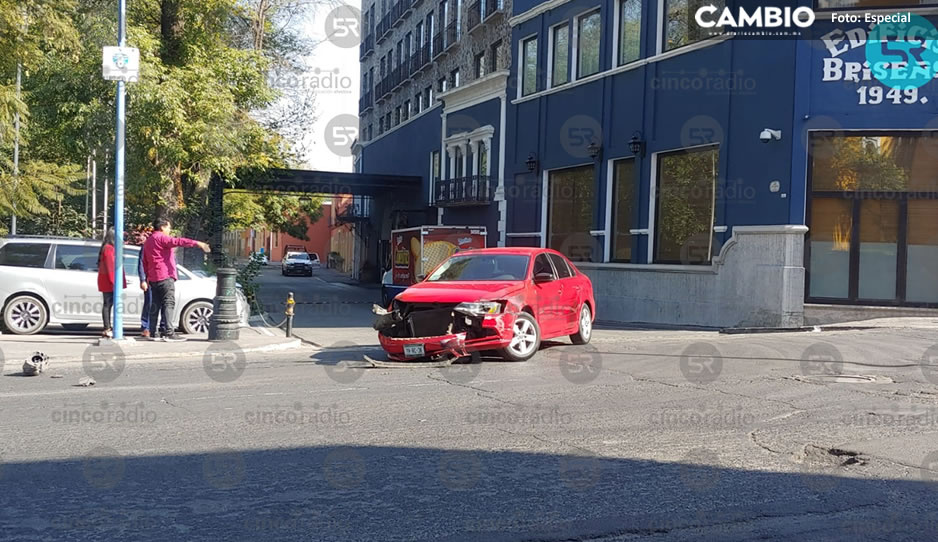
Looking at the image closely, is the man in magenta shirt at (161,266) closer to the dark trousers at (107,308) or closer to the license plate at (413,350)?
the dark trousers at (107,308)

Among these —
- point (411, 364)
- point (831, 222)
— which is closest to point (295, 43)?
point (831, 222)

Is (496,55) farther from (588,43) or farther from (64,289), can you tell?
(64,289)

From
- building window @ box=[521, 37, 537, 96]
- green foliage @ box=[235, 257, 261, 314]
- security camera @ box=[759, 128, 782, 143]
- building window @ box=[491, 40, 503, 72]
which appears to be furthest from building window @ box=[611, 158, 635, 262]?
building window @ box=[491, 40, 503, 72]

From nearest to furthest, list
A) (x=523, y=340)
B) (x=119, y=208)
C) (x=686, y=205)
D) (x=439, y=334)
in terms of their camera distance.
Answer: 1. (x=439, y=334)
2. (x=523, y=340)
3. (x=119, y=208)
4. (x=686, y=205)

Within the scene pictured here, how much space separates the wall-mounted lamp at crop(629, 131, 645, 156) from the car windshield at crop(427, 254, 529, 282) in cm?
1036

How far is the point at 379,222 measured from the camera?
48.5 meters

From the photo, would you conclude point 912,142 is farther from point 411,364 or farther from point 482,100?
point 482,100

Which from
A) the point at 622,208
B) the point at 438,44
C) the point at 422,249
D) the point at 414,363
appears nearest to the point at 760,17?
the point at 622,208

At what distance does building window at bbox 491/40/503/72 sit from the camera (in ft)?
107

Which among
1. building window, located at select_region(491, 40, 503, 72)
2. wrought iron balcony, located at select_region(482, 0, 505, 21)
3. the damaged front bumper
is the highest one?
wrought iron balcony, located at select_region(482, 0, 505, 21)

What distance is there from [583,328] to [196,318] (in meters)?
6.71

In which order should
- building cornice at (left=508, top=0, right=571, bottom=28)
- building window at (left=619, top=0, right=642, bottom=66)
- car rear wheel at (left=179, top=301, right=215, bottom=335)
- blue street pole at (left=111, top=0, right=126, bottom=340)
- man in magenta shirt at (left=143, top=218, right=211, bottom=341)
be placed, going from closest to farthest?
blue street pole at (left=111, top=0, right=126, bottom=340) < man in magenta shirt at (left=143, top=218, right=211, bottom=341) < car rear wheel at (left=179, top=301, right=215, bottom=335) < building window at (left=619, top=0, right=642, bottom=66) < building cornice at (left=508, top=0, right=571, bottom=28)

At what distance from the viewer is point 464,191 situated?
33.8m

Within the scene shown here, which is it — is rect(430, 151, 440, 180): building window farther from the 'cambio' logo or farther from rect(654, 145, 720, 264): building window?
the 'cambio' logo
